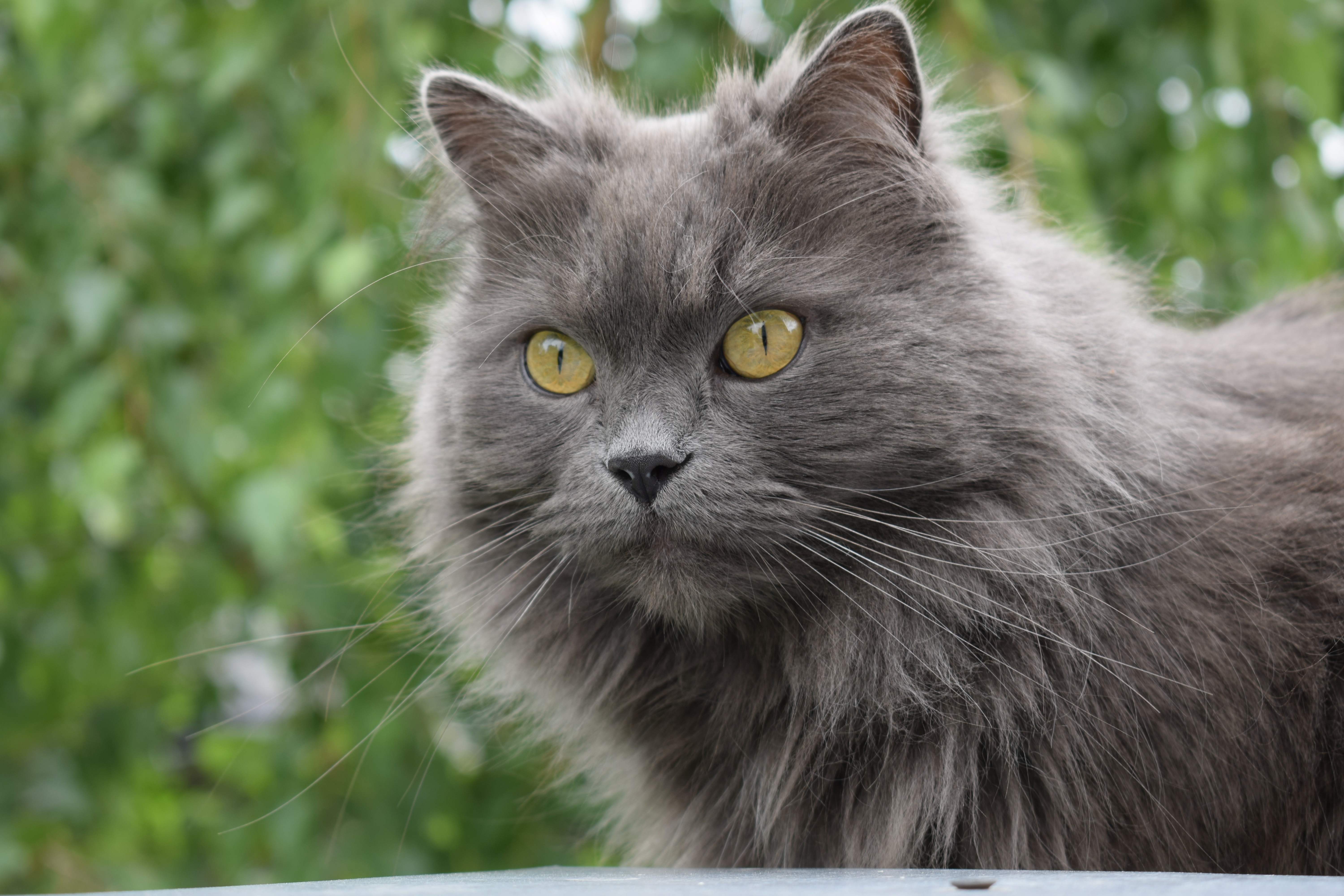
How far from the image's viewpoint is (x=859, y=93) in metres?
1.62

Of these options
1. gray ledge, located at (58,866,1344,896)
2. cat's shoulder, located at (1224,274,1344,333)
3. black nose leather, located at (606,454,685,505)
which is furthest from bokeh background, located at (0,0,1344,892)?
gray ledge, located at (58,866,1344,896)

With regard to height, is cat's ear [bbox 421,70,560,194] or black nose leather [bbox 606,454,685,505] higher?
cat's ear [bbox 421,70,560,194]

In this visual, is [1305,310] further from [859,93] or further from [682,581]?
[682,581]

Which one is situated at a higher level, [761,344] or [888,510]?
[761,344]

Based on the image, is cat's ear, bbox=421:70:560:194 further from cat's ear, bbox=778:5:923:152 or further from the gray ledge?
the gray ledge

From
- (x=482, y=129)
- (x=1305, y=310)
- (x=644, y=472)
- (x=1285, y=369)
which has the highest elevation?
(x=482, y=129)

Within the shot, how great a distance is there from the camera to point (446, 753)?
2412mm

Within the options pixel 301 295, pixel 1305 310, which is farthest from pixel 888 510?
pixel 301 295

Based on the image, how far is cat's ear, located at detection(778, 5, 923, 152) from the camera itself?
1587 millimetres

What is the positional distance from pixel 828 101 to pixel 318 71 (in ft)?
4.40

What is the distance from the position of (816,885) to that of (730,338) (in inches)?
29.2

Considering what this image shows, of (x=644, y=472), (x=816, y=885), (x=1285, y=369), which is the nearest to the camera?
(x=816, y=885)

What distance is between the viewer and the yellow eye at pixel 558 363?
1.61 m

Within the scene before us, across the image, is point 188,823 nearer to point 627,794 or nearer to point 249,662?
point 249,662
